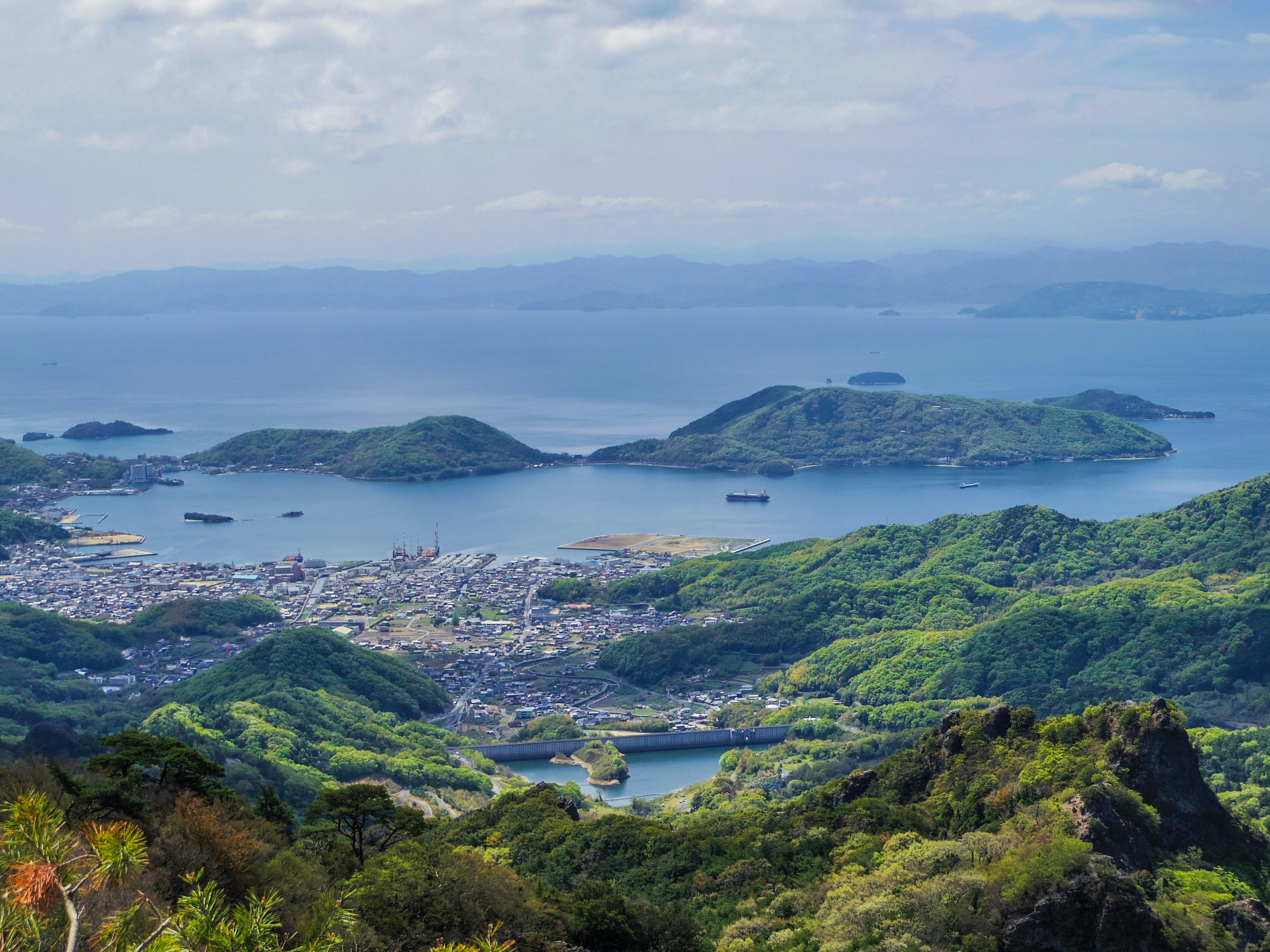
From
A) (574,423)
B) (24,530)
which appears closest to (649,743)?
(24,530)

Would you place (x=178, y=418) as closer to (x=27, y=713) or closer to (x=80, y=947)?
(x=27, y=713)

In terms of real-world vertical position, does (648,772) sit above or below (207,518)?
below

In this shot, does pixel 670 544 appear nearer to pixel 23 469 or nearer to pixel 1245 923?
pixel 23 469

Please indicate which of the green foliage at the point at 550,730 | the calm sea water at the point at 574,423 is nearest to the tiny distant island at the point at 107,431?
the calm sea water at the point at 574,423

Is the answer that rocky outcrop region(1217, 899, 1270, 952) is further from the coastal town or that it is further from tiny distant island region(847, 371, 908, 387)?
tiny distant island region(847, 371, 908, 387)

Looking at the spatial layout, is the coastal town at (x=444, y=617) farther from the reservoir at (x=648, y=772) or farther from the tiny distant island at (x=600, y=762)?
the tiny distant island at (x=600, y=762)
